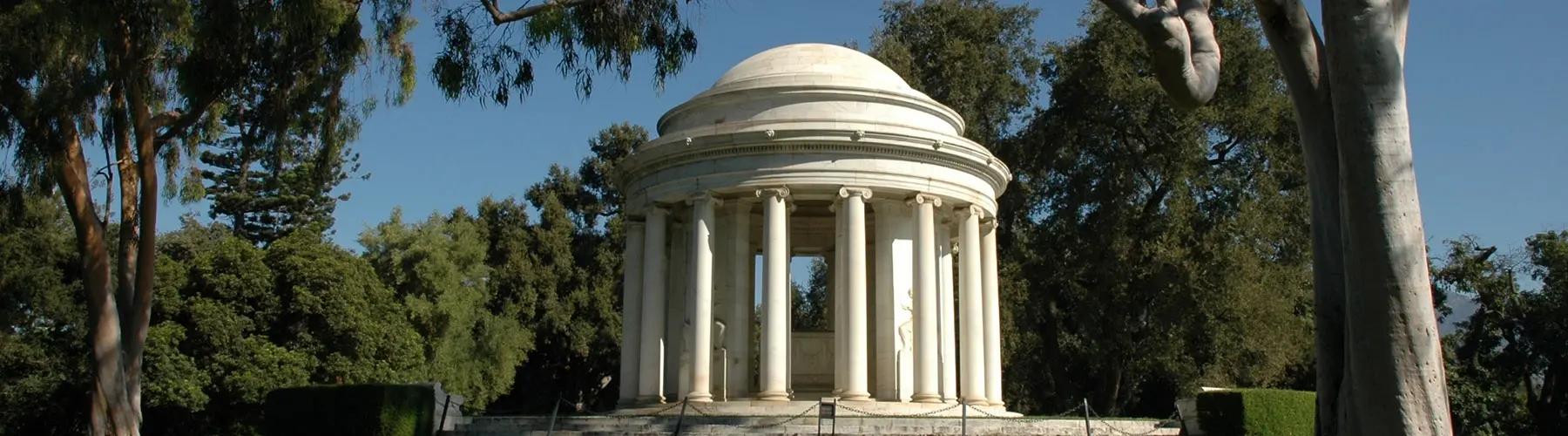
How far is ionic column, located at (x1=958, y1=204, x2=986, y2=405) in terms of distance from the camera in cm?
3325

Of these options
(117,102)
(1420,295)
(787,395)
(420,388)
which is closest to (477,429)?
(420,388)

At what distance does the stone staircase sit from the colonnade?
358 centimetres

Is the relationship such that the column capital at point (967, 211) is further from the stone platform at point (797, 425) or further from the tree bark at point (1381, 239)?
the tree bark at point (1381, 239)

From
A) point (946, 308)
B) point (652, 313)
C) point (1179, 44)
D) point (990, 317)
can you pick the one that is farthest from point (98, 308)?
point (1179, 44)

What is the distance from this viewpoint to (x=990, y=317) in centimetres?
3531

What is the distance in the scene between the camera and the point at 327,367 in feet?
153

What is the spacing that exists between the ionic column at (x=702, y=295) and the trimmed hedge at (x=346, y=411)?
7.63 meters

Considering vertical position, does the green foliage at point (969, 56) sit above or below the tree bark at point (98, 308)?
above

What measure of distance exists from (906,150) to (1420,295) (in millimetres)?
21377

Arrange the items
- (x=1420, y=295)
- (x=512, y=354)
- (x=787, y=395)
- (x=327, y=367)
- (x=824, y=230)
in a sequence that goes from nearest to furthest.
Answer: (x=1420, y=295) < (x=787, y=395) < (x=824, y=230) < (x=327, y=367) < (x=512, y=354)

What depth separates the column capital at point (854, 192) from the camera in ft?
102

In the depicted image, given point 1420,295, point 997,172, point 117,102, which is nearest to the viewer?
point 1420,295

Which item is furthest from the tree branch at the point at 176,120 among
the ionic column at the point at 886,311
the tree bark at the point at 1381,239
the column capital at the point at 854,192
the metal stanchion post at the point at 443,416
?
the tree bark at the point at 1381,239

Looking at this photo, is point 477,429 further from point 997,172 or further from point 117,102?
point 997,172
